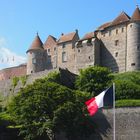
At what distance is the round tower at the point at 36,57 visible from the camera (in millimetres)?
90438

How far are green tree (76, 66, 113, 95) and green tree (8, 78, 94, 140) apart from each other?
10785 mm

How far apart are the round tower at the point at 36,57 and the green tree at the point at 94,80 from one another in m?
27.5

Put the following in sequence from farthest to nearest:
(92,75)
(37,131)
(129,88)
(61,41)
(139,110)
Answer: (61,41), (92,75), (129,88), (139,110), (37,131)

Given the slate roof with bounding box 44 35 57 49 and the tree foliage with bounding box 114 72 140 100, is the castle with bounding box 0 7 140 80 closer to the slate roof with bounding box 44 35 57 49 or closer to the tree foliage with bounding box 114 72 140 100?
the slate roof with bounding box 44 35 57 49

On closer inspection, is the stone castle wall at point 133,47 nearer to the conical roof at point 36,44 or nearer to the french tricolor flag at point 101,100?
the conical roof at point 36,44

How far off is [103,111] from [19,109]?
915 centimetres

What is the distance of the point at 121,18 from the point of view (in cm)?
8200

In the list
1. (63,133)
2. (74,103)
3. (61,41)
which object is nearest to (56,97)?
(74,103)

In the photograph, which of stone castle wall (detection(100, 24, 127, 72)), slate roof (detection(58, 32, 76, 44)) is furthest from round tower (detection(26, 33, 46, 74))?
stone castle wall (detection(100, 24, 127, 72))

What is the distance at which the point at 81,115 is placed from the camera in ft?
156

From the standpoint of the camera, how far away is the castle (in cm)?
7781

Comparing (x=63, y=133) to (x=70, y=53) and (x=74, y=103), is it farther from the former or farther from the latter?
(x=70, y=53)

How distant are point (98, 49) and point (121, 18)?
21.3 feet

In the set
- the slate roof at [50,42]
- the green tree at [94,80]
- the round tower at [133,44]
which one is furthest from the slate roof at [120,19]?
the green tree at [94,80]
